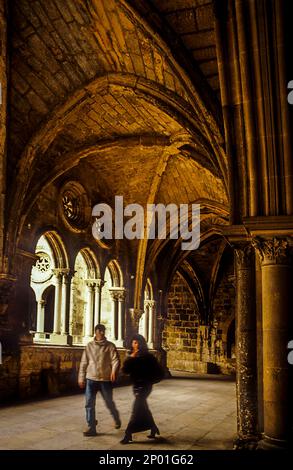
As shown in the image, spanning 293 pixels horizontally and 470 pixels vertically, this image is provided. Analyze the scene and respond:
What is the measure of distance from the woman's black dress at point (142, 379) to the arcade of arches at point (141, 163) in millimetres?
874

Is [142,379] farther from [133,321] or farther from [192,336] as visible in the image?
[192,336]

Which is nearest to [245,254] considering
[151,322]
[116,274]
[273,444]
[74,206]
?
[273,444]

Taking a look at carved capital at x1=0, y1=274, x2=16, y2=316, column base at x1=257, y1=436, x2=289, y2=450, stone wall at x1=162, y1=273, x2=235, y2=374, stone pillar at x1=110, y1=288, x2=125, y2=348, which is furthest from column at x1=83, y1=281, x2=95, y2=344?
stone wall at x1=162, y1=273, x2=235, y2=374

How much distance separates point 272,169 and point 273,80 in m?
0.86

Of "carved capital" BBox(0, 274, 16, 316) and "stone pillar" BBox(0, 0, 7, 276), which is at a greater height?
"stone pillar" BBox(0, 0, 7, 276)

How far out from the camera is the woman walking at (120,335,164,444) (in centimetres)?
475

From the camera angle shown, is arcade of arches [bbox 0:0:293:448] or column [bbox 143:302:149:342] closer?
arcade of arches [bbox 0:0:293:448]

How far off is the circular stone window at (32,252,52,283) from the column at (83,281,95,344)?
1.97 meters

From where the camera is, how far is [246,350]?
4.79 meters

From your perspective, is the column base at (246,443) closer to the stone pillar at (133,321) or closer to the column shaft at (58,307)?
the column shaft at (58,307)

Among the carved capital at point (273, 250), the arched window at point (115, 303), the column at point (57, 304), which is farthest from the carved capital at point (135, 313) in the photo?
the carved capital at point (273, 250)

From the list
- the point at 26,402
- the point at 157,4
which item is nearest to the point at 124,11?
the point at 157,4

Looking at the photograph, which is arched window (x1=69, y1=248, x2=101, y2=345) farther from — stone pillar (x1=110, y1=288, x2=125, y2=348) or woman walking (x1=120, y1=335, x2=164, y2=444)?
woman walking (x1=120, y1=335, x2=164, y2=444)

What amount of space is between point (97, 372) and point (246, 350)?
1.63 meters
